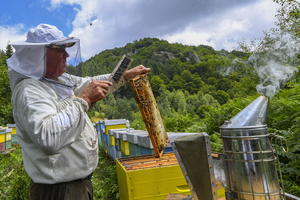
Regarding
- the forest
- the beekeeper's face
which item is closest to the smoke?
the forest

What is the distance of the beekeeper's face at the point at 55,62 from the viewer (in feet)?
5.16

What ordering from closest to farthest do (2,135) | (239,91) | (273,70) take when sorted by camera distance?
1. (273,70)
2. (2,135)
3. (239,91)

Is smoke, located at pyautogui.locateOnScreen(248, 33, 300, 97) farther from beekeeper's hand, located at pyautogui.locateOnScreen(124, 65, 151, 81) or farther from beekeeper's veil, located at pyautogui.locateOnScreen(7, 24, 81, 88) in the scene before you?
beekeeper's veil, located at pyautogui.locateOnScreen(7, 24, 81, 88)

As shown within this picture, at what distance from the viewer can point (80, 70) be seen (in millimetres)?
1934

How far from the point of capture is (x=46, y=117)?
1.26 metres

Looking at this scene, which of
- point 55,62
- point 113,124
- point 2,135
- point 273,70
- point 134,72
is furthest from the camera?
point 2,135

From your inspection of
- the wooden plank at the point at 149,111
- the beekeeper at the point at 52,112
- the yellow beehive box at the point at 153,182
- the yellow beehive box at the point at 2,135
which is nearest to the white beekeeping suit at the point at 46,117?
the beekeeper at the point at 52,112

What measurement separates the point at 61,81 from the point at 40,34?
0.32m

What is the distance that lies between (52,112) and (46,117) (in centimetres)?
6

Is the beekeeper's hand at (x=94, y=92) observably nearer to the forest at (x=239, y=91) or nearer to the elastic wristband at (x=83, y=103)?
the elastic wristband at (x=83, y=103)

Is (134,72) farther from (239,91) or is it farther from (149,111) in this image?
(239,91)

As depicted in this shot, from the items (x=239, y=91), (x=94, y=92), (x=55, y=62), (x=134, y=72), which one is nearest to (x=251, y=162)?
(x=94, y=92)

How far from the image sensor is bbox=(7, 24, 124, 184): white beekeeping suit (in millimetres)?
1250

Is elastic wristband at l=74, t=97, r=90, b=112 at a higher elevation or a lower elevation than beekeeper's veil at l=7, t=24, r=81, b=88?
lower
